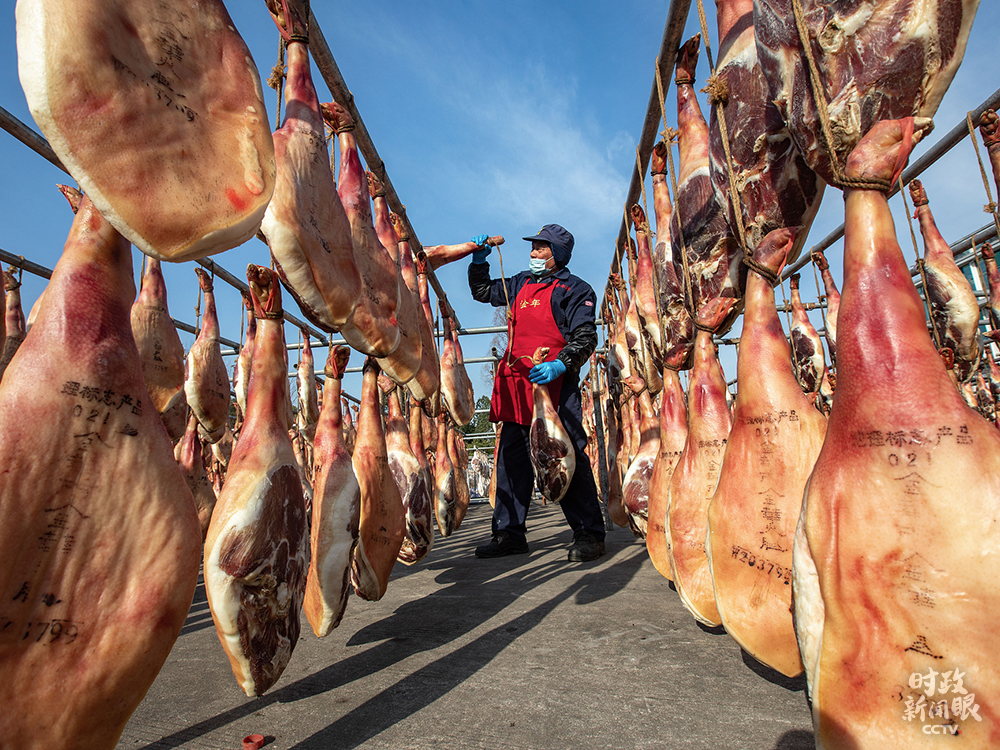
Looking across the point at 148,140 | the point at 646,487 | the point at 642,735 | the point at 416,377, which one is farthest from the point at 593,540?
the point at 148,140

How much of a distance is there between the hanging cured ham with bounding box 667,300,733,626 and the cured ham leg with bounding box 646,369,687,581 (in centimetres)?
32

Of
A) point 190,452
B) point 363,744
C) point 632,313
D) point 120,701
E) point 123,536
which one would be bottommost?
point 363,744

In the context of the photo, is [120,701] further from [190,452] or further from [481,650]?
[190,452]

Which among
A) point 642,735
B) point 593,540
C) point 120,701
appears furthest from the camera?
point 593,540

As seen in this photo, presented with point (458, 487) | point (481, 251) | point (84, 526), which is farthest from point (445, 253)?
point (458, 487)

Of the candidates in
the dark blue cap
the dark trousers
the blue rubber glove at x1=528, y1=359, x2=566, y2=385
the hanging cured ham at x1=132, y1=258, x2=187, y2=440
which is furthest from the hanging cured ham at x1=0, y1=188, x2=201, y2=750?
the dark blue cap

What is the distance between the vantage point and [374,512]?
251 cm

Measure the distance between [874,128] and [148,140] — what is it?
1308mm

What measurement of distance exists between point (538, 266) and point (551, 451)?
1.99 metres

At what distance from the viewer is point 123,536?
938 millimetres

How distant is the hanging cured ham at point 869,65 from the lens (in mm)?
1123

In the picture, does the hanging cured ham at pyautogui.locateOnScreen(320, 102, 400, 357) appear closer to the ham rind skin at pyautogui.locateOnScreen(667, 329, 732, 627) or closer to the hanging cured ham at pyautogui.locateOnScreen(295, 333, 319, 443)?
the ham rind skin at pyautogui.locateOnScreen(667, 329, 732, 627)

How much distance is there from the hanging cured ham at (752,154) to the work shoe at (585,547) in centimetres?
289

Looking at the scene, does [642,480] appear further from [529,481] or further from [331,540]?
[529,481]
